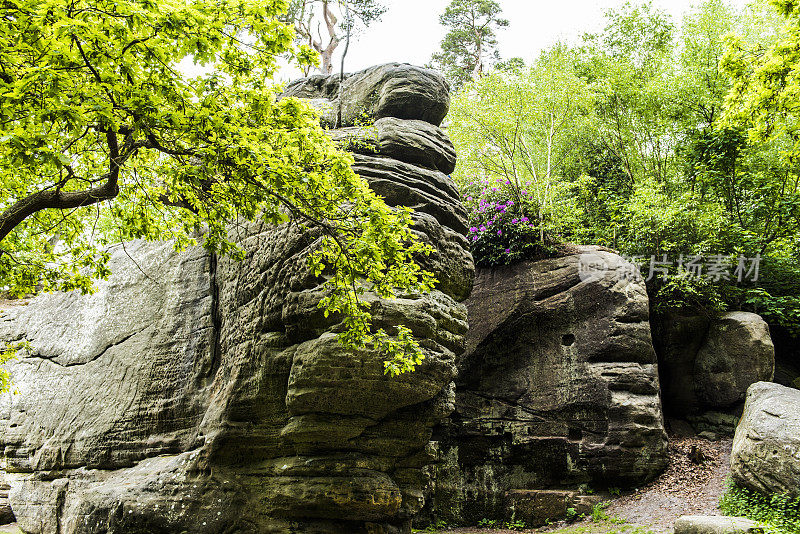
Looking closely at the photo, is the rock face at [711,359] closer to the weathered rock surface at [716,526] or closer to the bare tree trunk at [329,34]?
the weathered rock surface at [716,526]

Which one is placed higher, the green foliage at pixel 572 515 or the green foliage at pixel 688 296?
the green foliage at pixel 688 296

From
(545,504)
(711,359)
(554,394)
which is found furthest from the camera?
(711,359)

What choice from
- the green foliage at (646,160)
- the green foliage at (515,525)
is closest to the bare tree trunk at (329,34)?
the green foliage at (646,160)

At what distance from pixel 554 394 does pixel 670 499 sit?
10.9 ft

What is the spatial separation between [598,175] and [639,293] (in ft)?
29.7

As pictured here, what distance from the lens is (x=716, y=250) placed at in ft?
53.2

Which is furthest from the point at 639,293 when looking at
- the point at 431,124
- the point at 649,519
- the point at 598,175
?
the point at 598,175

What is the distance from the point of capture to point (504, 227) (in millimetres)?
15617

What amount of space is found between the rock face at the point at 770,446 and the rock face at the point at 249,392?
5960mm

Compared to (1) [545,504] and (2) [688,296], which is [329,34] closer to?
(2) [688,296]

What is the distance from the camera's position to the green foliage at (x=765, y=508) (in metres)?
8.71

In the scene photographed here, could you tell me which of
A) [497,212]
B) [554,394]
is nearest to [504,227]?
[497,212]

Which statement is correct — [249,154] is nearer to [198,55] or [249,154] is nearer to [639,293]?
[198,55]

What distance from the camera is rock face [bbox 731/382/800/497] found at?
9.35 metres
